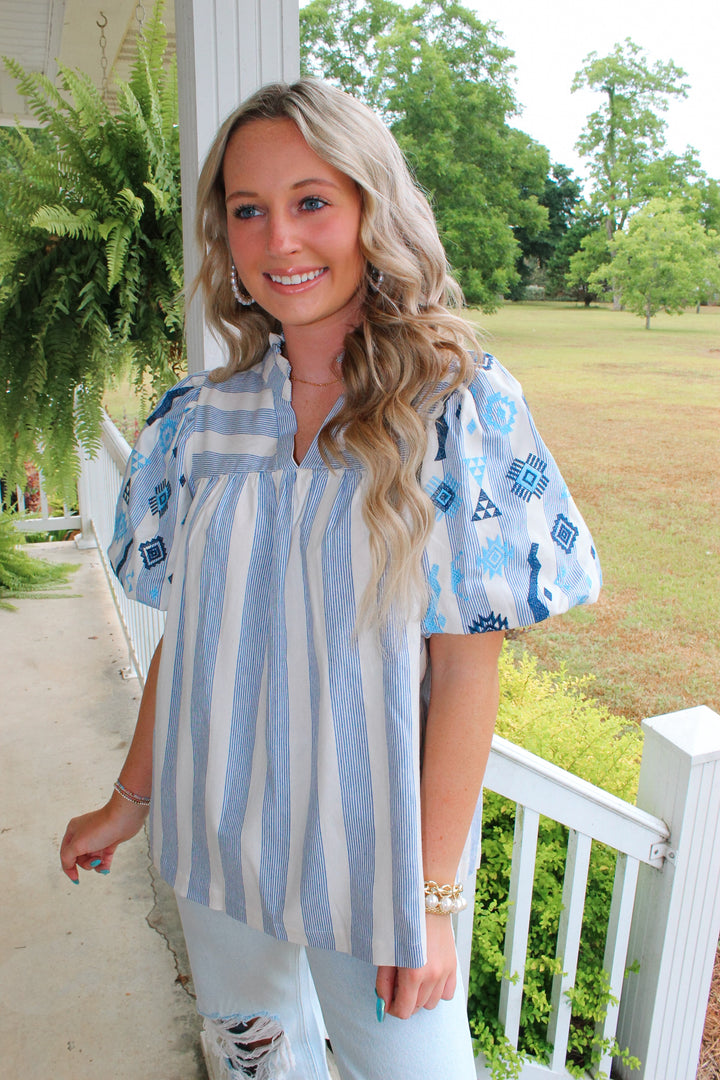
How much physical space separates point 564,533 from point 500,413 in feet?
0.41

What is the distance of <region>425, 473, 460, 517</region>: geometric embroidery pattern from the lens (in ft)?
2.33

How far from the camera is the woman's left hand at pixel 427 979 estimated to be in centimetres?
74

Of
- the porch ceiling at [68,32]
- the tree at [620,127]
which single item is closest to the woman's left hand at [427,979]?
the tree at [620,127]

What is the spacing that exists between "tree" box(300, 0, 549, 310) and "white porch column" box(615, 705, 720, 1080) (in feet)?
4.79

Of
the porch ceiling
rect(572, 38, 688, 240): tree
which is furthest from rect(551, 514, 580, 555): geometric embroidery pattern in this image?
the porch ceiling

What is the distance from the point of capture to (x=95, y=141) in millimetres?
1188

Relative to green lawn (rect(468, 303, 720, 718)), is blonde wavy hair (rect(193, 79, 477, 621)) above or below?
above

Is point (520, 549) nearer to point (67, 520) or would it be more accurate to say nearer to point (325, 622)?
point (325, 622)

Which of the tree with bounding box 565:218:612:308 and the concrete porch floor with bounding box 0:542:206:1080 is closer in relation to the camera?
the concrete porch floor with bounding box 0:542:206:1080

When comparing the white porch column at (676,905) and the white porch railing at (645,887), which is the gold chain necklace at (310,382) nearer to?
the white porch railing at (645,887)

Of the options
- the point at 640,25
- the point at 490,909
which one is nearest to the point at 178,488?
the point at 490,909

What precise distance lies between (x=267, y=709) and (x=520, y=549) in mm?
285

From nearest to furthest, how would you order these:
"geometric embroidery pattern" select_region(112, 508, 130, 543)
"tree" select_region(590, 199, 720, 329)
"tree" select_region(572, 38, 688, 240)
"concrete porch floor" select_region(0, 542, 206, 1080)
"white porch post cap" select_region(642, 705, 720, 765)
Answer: "geometric embroidery pattern" select_region(112, 508, 130, 543) → "white porch post cap" select_region(642, 705, 720, 765) → "concrete porch floor" select_region(0, 542, 206, 1080) → "tree" select_region(590, 199, 720, 329) → "tree" select_region(572, 38, 688, 240)

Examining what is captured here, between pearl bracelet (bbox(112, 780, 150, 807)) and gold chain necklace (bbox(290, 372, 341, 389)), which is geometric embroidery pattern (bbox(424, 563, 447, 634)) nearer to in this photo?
gold chain necklace (bbox(290, 372, 341, 389))
